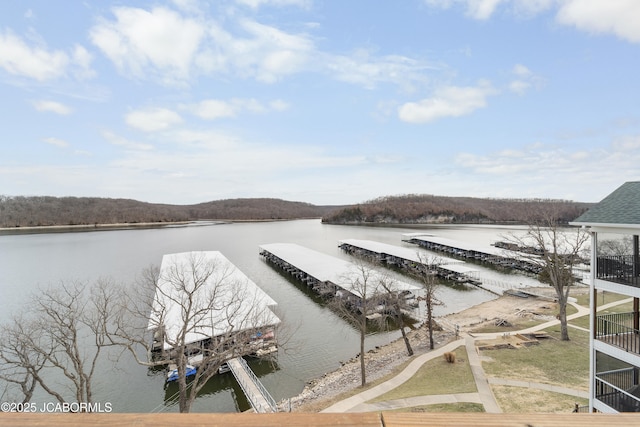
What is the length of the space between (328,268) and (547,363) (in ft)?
77.2

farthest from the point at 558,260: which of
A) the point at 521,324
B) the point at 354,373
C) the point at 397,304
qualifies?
the point at 354,373

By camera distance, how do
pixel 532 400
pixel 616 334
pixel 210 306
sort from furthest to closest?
pixel 210 306
pixel 532 400
pixel 616 334

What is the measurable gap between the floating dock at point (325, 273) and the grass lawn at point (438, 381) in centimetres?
600

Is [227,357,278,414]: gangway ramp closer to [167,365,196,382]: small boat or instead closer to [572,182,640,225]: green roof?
[167,365,196,382]: small boat

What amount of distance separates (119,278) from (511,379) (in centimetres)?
3624

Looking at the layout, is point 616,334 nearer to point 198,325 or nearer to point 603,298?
point 198,325

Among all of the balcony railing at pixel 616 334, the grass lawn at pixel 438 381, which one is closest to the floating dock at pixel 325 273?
the grass lawn at pixel 438 381

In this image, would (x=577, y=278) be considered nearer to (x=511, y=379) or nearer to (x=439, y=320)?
(x=439, y=320)

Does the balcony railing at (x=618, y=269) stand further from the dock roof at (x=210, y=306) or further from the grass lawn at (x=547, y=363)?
the dock roof at (x=210, y=306)

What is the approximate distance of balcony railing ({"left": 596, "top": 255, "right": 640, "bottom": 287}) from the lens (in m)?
8.93

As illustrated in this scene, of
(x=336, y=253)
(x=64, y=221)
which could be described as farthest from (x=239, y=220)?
(x=336, y=253)

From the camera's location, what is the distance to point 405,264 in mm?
46250

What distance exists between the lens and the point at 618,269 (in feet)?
30.2

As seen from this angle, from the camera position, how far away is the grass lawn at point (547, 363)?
15227 millimetres
